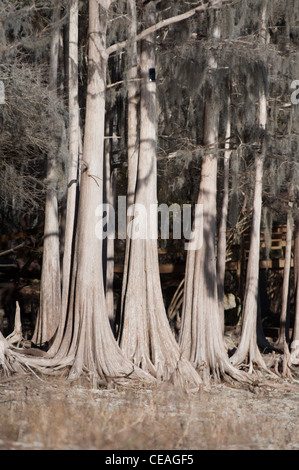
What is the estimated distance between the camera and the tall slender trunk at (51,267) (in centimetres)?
1420

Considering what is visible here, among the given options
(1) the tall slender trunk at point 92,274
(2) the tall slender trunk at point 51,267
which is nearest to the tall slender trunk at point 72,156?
(2) the tall slender trunk at point 51,267

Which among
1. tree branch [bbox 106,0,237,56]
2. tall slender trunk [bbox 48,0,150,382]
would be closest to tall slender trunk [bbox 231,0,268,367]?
tree branch [bbox 106,0,237,56]

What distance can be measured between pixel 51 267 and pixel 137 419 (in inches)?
Result: 283

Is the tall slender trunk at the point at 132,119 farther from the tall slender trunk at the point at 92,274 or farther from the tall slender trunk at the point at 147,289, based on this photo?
the tall slender trunk at the point at 92,274

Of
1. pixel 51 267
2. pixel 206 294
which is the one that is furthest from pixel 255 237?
pixel 51 267

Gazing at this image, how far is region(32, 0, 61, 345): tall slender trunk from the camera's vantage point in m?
14.2

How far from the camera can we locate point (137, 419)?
26.4ft

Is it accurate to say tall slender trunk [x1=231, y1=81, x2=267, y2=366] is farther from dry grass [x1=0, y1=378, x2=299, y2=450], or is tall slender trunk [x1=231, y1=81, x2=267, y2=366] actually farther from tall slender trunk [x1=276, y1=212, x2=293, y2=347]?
dry grass [x1=0, y1=378, x2=299, y2=450]

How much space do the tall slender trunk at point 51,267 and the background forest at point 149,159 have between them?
0.03m

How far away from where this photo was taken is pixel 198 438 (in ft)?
24.7

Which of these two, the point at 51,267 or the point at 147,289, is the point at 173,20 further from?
the point at 51,267

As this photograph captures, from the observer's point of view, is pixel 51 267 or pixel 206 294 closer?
pixel 206 294
